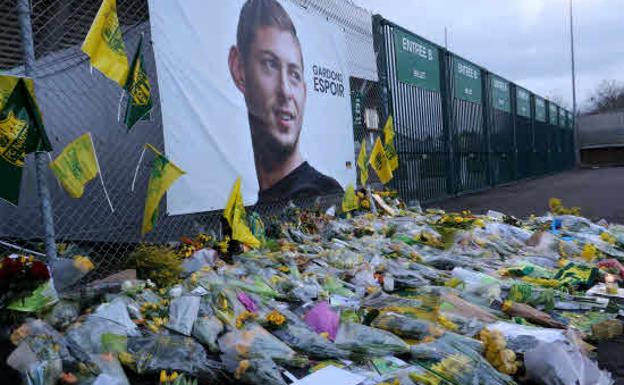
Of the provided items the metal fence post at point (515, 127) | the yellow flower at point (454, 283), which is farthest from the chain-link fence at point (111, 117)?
the metal fence post at point (515, 127)

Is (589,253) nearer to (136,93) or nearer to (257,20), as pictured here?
(257,20)

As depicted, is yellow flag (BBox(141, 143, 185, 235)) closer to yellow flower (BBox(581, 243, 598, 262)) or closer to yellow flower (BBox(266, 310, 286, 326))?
yellow flower (BBox(266, 310, 286, 326))

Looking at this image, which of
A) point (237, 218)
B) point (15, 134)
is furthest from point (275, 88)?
point (15, 134)

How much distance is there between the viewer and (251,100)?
5355 mm

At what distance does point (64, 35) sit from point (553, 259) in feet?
17.1

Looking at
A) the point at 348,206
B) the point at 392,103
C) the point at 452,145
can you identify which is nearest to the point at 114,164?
the point at 348,206

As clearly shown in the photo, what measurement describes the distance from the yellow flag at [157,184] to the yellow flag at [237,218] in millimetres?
673

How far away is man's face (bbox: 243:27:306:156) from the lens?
5.43 meters

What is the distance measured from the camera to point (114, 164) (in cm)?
530

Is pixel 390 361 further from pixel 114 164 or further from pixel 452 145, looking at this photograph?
pixel 452 145

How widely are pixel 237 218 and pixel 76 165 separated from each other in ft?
4.68

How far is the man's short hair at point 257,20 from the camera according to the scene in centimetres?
532

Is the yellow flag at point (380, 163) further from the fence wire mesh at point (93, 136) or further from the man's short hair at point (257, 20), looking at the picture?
the man's short hair at point (257, 20)

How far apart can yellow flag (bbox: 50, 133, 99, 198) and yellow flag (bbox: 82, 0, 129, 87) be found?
1.43 ft
